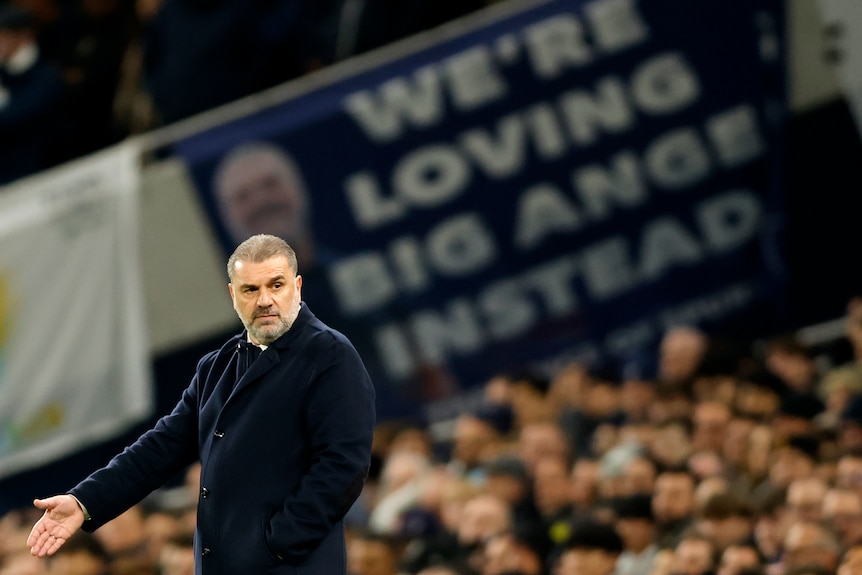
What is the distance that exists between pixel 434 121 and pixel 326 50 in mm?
957

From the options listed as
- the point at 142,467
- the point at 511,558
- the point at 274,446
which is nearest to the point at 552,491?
the point at 511,558

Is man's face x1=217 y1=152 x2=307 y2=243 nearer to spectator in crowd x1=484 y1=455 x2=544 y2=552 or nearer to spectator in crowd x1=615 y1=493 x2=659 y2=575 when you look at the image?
spectator in crowd x1=484 y1=455 x2=544 y2=552

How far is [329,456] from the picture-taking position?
332 centimetres

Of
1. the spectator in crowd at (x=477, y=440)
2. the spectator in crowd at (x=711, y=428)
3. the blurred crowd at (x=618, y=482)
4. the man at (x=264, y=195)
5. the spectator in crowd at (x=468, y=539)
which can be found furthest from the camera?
the man at (x=264, y=195)

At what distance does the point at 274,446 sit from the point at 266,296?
321 millimetres

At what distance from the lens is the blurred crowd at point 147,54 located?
8914 mm

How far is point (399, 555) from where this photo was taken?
6.68 m

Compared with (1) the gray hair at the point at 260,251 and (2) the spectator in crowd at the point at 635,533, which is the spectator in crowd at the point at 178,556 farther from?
(1) the gray hair at the point at 260,251

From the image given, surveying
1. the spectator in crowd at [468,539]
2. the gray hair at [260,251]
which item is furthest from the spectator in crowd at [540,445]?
the gray hair at [260,251]

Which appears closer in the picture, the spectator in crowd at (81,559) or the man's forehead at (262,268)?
the man's forehead at (262,268)

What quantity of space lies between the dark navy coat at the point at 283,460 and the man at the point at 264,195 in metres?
5.14

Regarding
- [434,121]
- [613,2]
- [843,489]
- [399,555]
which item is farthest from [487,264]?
[843,489]

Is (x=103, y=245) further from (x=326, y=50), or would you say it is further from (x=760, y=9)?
(x=760, y=9)

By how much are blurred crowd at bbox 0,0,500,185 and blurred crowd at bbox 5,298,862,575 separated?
212 cm
